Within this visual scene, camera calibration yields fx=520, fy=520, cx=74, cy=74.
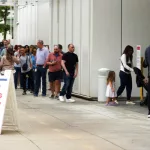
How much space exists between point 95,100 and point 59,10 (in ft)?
18.8

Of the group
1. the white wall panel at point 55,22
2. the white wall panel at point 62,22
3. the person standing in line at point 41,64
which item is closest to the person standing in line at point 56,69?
the person standing in line at point 41,64

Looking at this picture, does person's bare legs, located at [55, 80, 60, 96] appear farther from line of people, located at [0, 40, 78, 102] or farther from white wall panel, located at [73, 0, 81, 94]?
white wall panel, located at [73, 0, 81, 94]

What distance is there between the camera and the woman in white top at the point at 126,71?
16.4m

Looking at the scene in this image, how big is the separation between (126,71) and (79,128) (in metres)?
5.47

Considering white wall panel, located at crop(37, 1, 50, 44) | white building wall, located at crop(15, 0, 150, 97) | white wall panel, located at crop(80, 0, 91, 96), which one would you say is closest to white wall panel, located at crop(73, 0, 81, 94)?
white building wall, located at crop(15, 0, 150, 97)

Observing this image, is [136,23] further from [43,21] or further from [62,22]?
[43,21]

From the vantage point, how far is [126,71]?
16.5m

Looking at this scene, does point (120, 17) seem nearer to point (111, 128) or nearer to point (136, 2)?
point (136, 2)

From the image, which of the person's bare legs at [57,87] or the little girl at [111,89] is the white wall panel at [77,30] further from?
the little girl at [111,89]

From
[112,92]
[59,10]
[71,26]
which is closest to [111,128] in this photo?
[112,92]

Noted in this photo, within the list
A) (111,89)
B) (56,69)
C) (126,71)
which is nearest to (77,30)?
(56,69)

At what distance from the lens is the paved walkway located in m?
9.44

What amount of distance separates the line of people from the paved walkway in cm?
118

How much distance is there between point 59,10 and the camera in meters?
22.0
